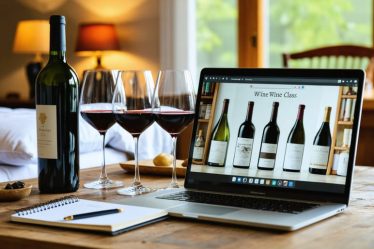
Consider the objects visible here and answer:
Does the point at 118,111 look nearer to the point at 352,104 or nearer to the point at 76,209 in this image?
the point at 76,209

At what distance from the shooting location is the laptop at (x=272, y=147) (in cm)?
116

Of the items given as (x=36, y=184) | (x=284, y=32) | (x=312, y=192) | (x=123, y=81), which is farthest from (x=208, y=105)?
(x=284, y=32)

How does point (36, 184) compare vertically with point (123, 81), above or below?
below

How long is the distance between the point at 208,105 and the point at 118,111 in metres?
0.18

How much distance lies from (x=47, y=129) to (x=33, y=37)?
3.52 m

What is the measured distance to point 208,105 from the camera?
1354mm

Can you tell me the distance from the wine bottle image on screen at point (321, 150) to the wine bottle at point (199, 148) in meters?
0.24

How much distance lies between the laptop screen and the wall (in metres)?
3.35

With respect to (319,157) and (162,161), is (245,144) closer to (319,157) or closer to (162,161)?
(319,157)

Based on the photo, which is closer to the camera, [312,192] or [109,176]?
[312,192]

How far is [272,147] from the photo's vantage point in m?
1.25

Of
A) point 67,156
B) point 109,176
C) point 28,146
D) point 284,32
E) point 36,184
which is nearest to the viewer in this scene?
point 67,156

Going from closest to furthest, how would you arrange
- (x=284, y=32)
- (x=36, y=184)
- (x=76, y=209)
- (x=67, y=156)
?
1. (x=76, y=209)
2. (x=67, y=156)
3. (x=36, y=184)
4. (x=284, y=32)

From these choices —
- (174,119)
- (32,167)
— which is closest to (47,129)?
(174,119)
